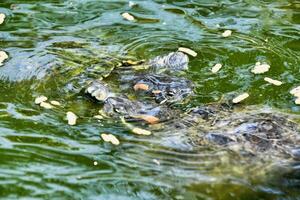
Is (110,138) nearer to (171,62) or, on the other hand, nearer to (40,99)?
(40,99)

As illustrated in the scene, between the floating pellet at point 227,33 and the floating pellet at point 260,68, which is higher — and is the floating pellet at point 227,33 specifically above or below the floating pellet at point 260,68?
above

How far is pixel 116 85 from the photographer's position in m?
4.32

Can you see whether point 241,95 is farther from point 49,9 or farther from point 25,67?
point 49,9

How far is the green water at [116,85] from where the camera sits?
334 cm

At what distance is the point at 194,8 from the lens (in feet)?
18.3

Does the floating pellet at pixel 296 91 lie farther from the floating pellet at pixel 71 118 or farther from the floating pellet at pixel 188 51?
the floating pellet at pixel 71 118

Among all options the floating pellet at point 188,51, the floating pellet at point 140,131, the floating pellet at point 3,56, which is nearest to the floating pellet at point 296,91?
the floating pellet at point 188,51

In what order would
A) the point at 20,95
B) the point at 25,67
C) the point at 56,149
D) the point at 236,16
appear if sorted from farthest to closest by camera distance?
the point at 236,16 < the point at 25,67 < the point at 20,95 < the point at 56,149

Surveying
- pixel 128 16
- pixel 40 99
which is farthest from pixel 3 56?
pixel 128 16

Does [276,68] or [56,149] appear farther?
[276,68]

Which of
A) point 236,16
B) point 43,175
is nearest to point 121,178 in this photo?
point 43,175

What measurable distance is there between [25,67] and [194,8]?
1.93 metres

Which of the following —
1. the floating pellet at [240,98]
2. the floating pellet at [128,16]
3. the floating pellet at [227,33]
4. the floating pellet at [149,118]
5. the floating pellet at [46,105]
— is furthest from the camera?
the floating pellet at [128,16]

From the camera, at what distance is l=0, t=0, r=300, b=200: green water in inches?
131
